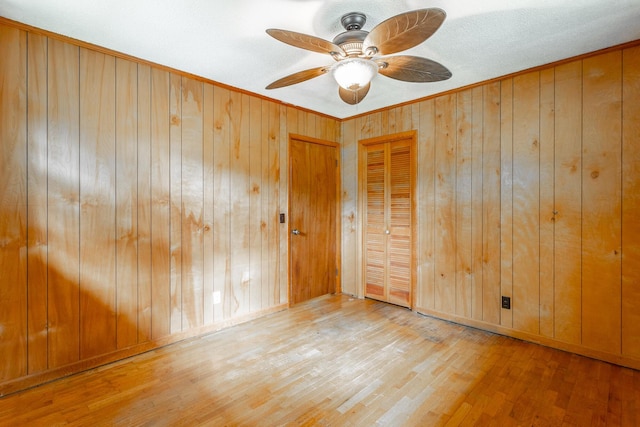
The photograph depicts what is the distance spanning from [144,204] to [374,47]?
2.10 meters

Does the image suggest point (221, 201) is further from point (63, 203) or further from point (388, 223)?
point (388, 223)

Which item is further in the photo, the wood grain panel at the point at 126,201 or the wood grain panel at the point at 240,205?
the wood grain panel at the point at 240,205

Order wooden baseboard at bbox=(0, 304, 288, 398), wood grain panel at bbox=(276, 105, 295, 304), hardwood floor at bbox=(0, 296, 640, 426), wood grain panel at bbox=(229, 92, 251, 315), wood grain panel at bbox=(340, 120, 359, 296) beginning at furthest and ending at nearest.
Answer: wood grain panel at bbox=(340, 120, 359, 296), wood grain panel at bbox=(276, 105, 295, 304), wood grain panel at bbox=(229, 92, 251, 315), wooden baseboard at bbox=(0, 304, 288, 398), hardwood floor at bbox=(0, 296, 640, 426)

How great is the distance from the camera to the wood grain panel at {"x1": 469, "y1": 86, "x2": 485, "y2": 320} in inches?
114

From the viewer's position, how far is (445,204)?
3.14m

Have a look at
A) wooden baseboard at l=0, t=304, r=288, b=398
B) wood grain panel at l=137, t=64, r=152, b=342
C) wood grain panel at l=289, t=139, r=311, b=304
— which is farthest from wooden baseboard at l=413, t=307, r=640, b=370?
wood grain panel at l=137, t=64, r=152, b=342

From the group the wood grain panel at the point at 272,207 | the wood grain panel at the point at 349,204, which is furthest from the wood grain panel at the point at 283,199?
the wood grain panel at the point at 349,204

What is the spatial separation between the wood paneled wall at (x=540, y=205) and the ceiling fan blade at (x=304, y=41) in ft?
6.01

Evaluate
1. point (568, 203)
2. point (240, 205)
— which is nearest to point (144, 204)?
point (240, 205)

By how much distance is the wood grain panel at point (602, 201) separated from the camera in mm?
2264

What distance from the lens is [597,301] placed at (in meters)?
2.35

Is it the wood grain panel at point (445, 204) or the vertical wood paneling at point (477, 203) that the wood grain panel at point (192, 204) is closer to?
the wood grain panel at point (445, 204)

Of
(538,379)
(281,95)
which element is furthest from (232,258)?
(538,379)

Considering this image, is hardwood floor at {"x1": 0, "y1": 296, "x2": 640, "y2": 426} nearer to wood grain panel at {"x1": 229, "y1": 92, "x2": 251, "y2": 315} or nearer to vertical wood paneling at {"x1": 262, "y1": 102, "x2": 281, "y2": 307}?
wood grain panel at {"x1": 229, "y1": 92, "x2": 251, "y2": 315}
